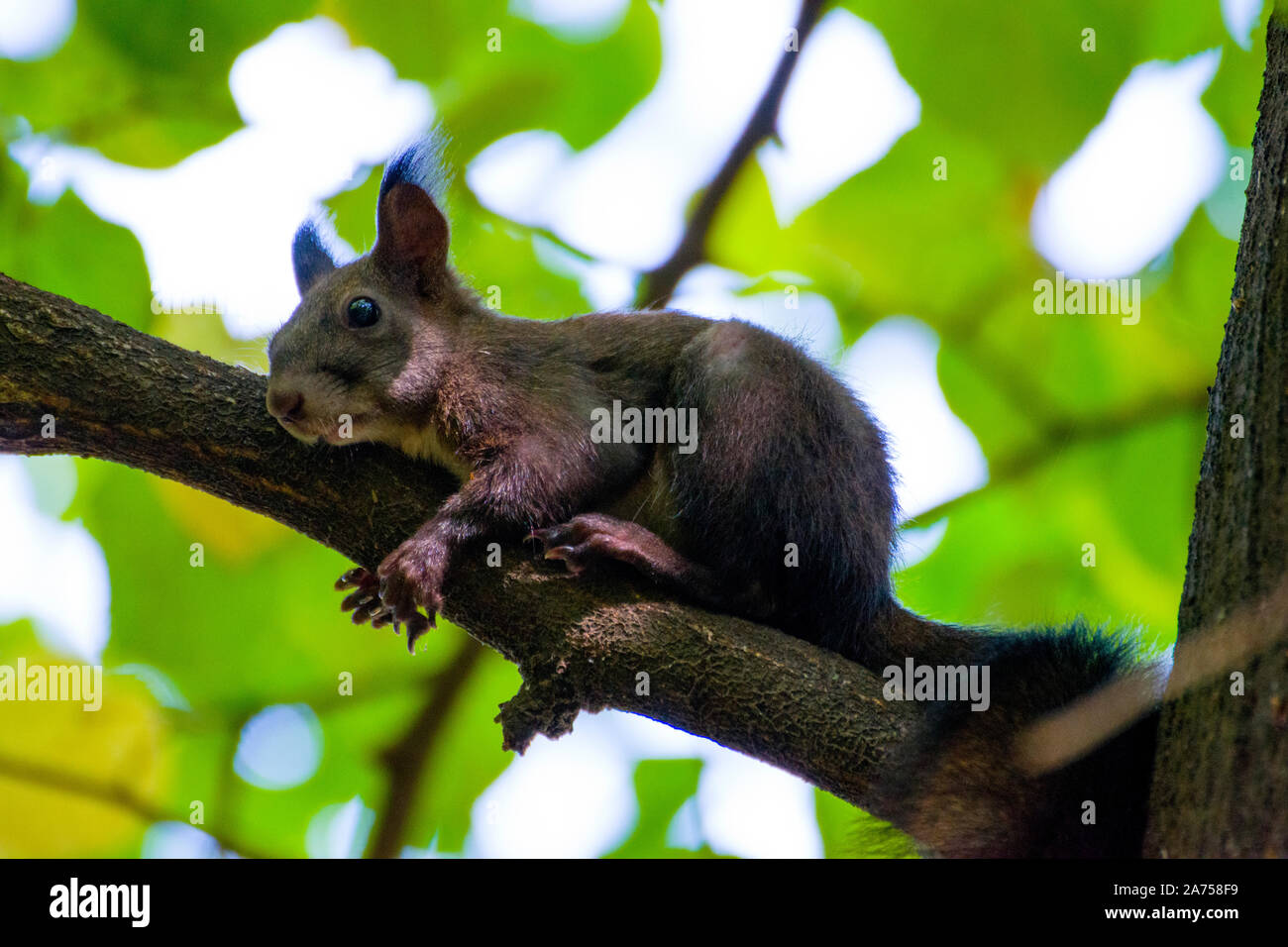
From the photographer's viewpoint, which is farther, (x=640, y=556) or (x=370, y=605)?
(x=370, y=605)

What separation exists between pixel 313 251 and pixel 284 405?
1.99m

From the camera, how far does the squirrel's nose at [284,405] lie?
14.8 feet

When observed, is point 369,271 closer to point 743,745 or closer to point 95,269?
point 95,269

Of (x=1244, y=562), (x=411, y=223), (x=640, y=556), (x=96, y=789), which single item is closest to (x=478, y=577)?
(x=640, y=556)

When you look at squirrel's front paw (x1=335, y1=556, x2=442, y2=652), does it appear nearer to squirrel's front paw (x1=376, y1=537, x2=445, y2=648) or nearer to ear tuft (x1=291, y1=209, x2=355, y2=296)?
squirrel's front paw (x1=376, y1=537, x2=445, y2=648)

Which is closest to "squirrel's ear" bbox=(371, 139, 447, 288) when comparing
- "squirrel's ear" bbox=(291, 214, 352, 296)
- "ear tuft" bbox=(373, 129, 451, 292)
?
"ear tuft" bbox=(373, 129, 451, 292)

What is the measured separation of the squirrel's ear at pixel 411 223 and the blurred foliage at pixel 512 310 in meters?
0.45

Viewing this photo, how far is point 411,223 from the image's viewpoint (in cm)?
571

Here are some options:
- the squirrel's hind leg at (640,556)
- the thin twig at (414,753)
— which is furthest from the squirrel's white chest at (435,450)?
the thin twig at (414,753)

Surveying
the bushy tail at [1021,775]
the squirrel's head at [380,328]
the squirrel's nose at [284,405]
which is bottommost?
the bushy tail at [1021,775]

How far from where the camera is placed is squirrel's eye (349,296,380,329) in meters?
5.41

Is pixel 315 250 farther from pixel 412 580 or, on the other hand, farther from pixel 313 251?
pixel 412 580

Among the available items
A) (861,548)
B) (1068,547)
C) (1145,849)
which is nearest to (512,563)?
(861,548)

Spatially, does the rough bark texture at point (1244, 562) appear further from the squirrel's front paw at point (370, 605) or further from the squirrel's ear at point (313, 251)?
the squirrel's ear at point (313, 251)
